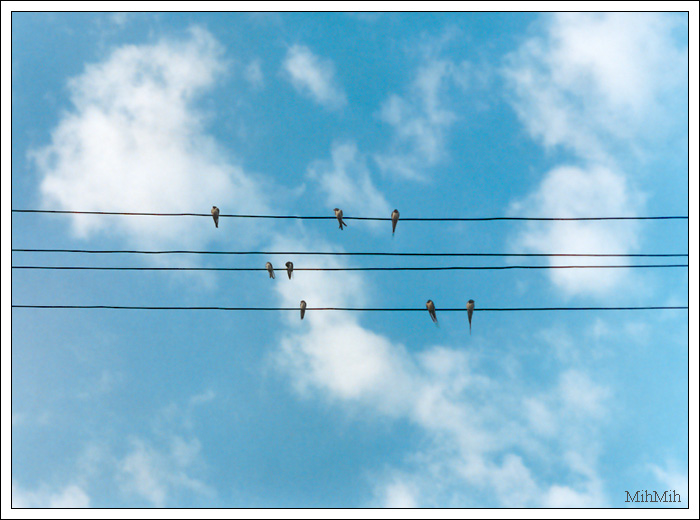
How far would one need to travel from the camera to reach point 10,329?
12.1 meters

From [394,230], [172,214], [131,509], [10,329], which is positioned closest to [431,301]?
[394,230]

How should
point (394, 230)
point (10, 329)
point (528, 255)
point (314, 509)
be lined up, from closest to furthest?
1. point (528, 255)
2. point (10, 329)
3. point (314, 509)
4. point (394, 230)

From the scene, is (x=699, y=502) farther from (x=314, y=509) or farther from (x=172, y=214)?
(x=172, y=214)

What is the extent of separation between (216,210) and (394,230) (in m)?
6.92

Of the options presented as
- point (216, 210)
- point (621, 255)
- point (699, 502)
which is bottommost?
point (699, 502)

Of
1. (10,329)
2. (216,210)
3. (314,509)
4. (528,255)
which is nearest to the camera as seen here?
(528,255)

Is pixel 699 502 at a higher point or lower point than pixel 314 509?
higher

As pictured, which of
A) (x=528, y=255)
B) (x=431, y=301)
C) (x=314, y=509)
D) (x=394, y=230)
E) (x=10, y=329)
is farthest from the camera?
(x=431, y=301)

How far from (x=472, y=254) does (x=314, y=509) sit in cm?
678

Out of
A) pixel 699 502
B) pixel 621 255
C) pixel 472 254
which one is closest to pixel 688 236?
pixel 621 255

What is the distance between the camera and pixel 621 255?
1127 cm

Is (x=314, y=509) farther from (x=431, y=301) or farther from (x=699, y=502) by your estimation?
(x=699, y=502)

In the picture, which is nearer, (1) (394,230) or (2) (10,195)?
(2) (10,195)

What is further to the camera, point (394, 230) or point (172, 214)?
point (394, 230)
